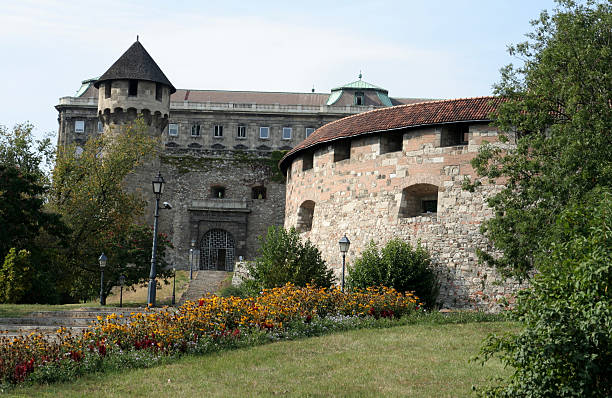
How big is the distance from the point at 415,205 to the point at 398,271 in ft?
9.69

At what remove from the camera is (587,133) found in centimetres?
1603

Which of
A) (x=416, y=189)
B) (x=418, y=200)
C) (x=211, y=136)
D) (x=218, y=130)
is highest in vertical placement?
(x=218, y=130)

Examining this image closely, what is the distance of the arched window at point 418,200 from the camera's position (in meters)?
21.4

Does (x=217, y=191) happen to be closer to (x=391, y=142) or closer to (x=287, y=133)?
(x=287, y=133)

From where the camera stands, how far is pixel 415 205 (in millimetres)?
Answer: 21750

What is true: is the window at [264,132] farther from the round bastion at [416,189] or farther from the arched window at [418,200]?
the arched window at [418,200]

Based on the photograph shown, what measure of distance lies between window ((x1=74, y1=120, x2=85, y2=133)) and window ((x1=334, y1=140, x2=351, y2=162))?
38772mm

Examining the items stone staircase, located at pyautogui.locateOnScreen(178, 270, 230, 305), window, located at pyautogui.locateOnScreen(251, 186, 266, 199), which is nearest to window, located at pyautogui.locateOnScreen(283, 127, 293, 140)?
window, located at pyautogui.locateOnScreen(251, 186, 266, 199)

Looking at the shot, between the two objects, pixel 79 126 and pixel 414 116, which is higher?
pixel 79 126

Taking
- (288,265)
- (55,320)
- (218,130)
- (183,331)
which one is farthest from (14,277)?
(218,130)

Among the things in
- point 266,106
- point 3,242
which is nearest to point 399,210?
point 3,242

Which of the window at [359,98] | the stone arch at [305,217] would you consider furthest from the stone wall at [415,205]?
the window at [359,98]

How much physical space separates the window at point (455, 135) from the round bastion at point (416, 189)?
0.09 ft

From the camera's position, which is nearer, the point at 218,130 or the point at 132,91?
the point at 132,91
